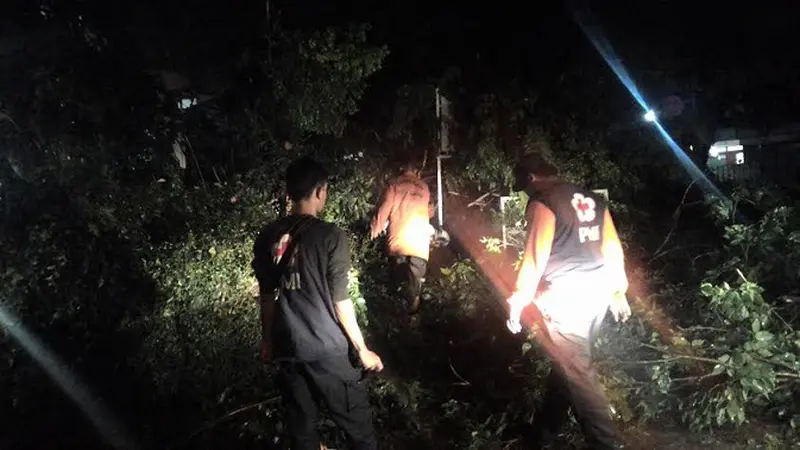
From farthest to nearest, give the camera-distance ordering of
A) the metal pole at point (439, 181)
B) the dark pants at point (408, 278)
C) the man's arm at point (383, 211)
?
1. the metal pole at point (439, 181)
2. the dark pants at point (408, 278)
3. the man's arm at point (383, 211)

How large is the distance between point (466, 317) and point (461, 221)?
1674 mm

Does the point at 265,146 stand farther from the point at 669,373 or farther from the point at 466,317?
the point at 669,373

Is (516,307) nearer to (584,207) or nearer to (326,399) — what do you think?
(584,207)

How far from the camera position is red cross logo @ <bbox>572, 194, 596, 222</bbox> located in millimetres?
3939

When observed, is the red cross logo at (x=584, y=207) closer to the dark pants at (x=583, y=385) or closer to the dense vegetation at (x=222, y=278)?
the dark pants at (x=583, y=385)

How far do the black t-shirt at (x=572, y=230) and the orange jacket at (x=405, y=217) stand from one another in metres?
2.52

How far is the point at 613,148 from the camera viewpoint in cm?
768

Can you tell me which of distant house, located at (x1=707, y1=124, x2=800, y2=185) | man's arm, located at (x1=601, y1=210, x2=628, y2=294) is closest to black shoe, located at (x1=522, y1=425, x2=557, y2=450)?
man's arm, located at (x1=601, y1=210, x2=628, y2=294)

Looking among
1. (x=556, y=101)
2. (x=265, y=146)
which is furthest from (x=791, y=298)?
(x=265, y=146)

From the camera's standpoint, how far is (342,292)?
3.36 m

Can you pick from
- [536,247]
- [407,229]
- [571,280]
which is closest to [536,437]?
[571,280]

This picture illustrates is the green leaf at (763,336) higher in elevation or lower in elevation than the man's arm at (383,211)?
lower

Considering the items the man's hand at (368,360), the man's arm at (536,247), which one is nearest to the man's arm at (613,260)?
the man's arm at (536,247)

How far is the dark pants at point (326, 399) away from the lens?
11.2 ft
